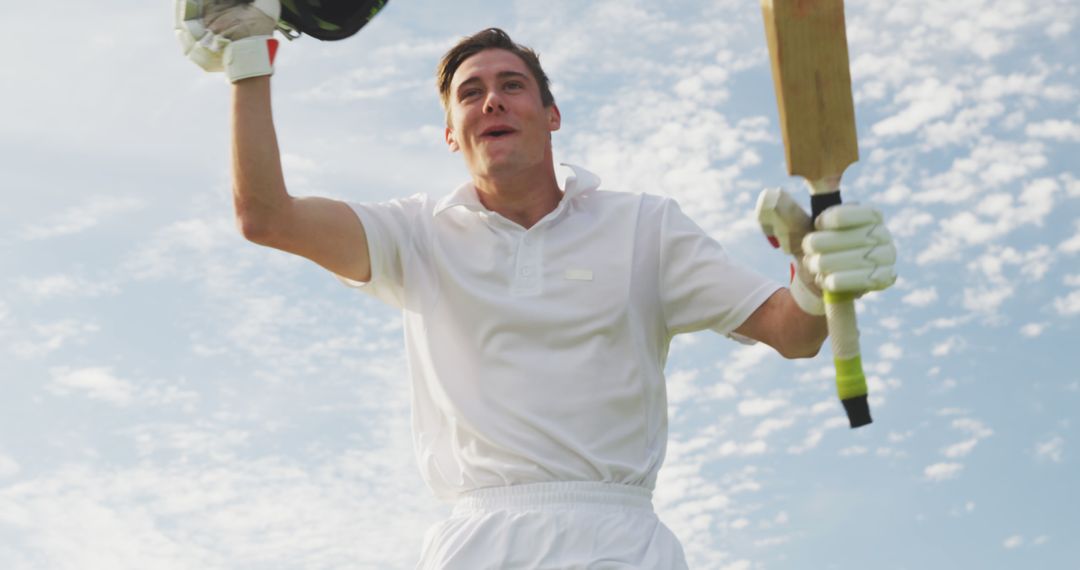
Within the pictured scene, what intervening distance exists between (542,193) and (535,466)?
987mm

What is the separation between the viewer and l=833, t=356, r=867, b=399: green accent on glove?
12.4 ft

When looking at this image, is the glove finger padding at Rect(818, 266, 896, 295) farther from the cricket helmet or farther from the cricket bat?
the cricket helmet

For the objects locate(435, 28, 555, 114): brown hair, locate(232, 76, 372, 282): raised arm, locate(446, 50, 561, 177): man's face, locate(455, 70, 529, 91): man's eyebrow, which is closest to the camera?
locate(232, 76, 372, 282): raised arm

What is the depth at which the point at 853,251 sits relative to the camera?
11.9 ft

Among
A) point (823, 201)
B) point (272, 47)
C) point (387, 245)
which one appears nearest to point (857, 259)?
point (823, 201)

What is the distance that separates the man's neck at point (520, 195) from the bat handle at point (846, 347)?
44.4 inches

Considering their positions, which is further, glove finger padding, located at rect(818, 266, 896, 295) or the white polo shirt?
the white polo shirt

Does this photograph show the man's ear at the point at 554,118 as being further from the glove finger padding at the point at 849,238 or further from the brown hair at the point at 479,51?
the glove finger padding at the point at 849,238

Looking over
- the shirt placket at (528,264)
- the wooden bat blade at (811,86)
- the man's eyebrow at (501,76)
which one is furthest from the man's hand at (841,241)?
the man's eyebrow at (501,76)

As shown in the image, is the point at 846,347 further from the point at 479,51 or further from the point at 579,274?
the point at 479,51

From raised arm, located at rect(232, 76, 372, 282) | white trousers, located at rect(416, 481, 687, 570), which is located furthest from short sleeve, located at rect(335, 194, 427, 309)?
white trousers, located at rect(416, 481, 687, 570)

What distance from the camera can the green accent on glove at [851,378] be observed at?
377 cm

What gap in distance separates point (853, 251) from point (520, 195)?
1.33 metres

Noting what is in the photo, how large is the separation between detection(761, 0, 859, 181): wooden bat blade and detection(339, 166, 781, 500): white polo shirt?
702 millimetres
